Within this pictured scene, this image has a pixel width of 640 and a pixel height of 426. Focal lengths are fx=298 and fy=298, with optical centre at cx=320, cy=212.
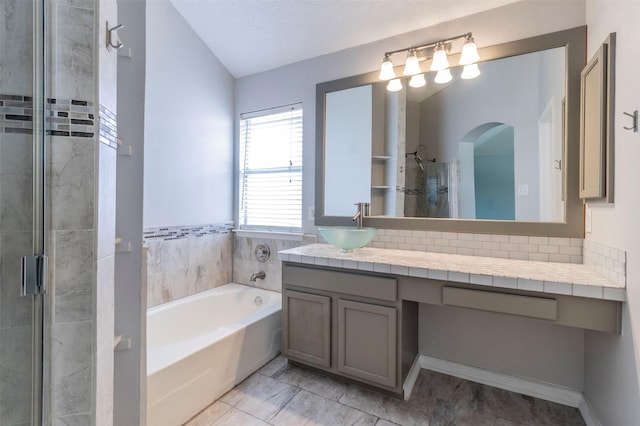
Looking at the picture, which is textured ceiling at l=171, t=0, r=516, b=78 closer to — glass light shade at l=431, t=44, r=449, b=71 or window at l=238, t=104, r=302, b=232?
glass light shade at l=431, t=44, r=449, b=71

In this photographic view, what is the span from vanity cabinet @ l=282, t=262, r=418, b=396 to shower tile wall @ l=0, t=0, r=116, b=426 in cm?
127

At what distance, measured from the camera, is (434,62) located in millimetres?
2084

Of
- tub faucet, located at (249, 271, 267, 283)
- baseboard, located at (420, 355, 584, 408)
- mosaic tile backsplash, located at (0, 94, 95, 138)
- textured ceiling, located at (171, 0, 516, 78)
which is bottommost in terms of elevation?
baseboard, located at (420, 355, 584, 408)

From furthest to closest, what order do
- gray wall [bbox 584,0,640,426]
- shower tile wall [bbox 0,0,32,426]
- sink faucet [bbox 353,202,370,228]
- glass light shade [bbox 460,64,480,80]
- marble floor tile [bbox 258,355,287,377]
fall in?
sink faucet [bbox 353,202,370,228], marble floor tile [bbox 258,355,287,377], glass light shade [bbox 460,64,480,80], gray wall [bbox 584,0,640,426], shower tile wall [bbox 0,0,32,426]

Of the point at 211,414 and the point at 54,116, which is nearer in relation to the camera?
the point at 54,116

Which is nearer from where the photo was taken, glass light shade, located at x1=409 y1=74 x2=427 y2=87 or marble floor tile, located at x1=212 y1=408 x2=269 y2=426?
marble floor tile, located at x1=212 y1=408 x2=269 y2=426

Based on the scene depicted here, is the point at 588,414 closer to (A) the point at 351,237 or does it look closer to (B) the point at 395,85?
(A) the point at 351,237

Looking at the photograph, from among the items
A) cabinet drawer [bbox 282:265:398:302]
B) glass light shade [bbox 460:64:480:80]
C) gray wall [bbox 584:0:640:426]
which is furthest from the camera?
glass light shade [bbox 460:64:480:80]

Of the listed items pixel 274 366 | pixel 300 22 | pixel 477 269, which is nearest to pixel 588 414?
pixel 477 269

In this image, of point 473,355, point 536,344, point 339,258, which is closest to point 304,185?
point 339,258

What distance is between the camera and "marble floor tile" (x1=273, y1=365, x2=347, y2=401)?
1.92 metres

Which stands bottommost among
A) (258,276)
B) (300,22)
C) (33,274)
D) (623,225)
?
(258,276)

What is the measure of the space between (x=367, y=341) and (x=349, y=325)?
0.14 meters

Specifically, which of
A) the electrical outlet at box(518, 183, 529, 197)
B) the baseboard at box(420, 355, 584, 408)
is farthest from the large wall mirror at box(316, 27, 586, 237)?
the baseboard at box(420, 355, 584, 408)
